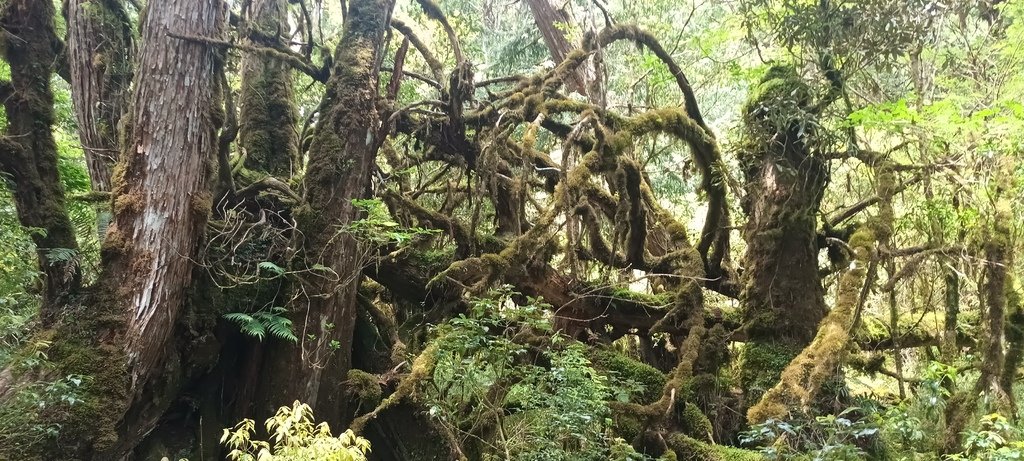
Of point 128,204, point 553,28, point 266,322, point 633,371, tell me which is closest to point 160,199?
point 128,204

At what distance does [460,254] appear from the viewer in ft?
18.1

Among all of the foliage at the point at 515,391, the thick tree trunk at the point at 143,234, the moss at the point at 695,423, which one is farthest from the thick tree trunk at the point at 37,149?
the moss at the point at 695,423

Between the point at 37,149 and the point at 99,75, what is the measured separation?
1144 millimetres

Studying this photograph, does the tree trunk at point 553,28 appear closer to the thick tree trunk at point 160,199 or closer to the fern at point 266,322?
the thick tree trunk at point 160,199

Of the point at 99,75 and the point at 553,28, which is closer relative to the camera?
the point at 99,75

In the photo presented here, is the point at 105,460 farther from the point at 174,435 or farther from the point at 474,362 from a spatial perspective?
the point at 474,362

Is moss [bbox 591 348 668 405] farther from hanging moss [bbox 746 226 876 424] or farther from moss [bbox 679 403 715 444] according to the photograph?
hanging moss [bbox 746 226 876 424]

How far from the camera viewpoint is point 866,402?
4.81m

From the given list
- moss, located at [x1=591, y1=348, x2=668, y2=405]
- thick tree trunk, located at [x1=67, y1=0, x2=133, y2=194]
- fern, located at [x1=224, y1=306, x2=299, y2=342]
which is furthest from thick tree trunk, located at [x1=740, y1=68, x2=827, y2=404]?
thick tree trunk, located at [x1=67, y1=0, x2=133, y2=194]

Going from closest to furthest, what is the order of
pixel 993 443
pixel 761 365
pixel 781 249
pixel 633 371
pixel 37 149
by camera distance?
1. pixel 993 443
2. pixel 37 149
3. pixel 761 365
4. pixel 781 249
5. pixel 633 371

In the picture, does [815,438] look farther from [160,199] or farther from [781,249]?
[160,199]

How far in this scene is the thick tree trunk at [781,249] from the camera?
5141 mm

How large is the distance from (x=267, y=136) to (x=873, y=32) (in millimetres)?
5436

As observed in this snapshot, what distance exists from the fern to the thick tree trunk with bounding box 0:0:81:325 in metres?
1.03
